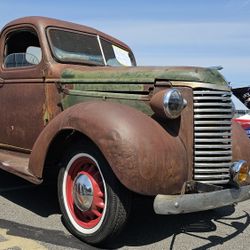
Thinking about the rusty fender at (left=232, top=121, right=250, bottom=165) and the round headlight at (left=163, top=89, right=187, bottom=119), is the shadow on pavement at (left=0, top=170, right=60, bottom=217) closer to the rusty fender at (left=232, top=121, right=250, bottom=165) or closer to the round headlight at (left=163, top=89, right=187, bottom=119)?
the round headlight at (left=163, top=89, right=187, bottom=119)

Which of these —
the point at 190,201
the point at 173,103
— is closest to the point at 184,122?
the point at 173,103

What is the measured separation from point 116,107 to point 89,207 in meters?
0.93

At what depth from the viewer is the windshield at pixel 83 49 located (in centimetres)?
582

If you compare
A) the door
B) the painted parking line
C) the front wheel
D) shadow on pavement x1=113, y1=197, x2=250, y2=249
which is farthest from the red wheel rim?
the door

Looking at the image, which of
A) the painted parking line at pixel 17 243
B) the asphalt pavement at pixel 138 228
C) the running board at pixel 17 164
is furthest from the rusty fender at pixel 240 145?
the painted parking line at pixel 17 243

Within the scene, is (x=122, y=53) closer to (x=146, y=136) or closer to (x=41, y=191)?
(x=41, y=191)

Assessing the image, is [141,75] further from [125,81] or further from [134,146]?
[134,146]

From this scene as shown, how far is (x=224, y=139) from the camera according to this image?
448 cm

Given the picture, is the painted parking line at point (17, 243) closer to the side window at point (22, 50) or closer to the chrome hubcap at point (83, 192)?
the chrome hubcap at point (83, 192)

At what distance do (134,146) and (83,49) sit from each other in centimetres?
240

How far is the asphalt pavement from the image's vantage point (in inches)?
175

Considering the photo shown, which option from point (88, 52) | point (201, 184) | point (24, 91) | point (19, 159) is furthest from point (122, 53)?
point (201, 184)

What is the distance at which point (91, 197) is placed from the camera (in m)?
4.46

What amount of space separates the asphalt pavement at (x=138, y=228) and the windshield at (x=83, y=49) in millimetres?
1702
